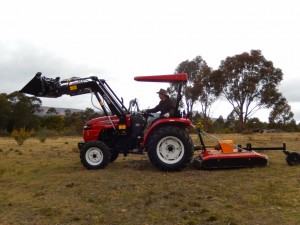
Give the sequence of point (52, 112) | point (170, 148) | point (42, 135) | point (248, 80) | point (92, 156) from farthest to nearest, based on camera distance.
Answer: point (52, 112) → point (248, 80) → point (42, 135) → point (92, 156) → point (170, 148)

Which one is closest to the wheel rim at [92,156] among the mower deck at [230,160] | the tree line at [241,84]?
the mower deck at [230,160]

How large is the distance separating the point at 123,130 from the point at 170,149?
1373mm

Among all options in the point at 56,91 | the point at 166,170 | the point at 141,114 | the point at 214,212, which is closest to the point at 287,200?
the point at 214,212

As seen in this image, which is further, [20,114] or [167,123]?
[20,114]

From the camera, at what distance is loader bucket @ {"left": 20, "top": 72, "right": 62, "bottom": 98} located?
9.95m

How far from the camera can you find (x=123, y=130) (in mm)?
9883

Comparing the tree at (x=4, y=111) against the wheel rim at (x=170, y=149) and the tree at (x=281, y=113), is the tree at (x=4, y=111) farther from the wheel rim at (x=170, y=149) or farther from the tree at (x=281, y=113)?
the wheel rim at (x=170, y=149)

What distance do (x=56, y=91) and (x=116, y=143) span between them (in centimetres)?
198

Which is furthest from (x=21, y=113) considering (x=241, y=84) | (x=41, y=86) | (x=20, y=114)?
(x=41, y=86)

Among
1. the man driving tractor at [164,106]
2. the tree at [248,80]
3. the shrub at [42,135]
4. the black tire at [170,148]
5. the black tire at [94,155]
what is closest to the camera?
the black tire at [170,148]

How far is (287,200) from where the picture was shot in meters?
6.14

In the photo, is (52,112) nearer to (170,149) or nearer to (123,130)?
(123,130)

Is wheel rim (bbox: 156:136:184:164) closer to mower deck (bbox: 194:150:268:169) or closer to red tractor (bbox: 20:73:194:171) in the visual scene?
red tractor (bbox: 20:73:194:171)

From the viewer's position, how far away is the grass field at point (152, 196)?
17.8ft
